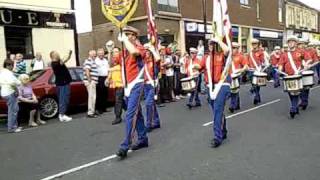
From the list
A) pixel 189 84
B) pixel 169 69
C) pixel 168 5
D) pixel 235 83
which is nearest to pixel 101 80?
pixel 189 84

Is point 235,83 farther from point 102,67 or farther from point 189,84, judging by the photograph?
point 102,67

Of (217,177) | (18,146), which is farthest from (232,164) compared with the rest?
(18,146)

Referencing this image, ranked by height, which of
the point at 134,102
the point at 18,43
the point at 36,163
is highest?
the point at 18,43

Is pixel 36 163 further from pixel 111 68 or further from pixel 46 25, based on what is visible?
pixel 46 25

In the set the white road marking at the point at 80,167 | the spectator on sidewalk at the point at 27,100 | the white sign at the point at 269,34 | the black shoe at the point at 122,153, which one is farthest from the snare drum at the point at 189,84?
the white sign at the point at 269,34

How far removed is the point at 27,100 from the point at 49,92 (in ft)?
4.13

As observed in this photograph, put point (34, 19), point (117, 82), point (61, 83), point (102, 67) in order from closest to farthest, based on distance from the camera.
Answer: point (117, 82) → point (61, 83) → point (102, 67) → point (34, 19)

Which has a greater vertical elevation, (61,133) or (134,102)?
(134,102)

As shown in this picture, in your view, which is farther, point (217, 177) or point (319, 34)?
point (319, 34)

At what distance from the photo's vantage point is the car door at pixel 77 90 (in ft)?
44.9

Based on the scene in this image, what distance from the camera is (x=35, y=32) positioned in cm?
1988

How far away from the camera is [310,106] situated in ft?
42.2

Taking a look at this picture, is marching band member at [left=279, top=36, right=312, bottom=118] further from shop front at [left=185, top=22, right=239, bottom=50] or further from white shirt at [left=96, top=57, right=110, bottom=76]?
shop front at [left=185, top=22, right=239, bottom=50]

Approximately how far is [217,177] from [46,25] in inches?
623
